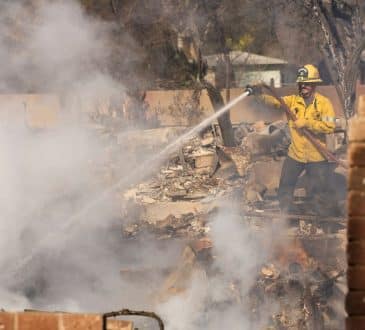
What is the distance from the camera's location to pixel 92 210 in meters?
8.84

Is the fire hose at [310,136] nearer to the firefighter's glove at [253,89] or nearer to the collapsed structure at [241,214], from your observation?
the firefighter's glove at [253,89]

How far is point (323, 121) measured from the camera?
26.6ft

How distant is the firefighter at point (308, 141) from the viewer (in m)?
8.13

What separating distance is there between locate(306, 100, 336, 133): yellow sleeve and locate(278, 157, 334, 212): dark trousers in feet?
1.44

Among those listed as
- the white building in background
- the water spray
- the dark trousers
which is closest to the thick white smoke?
the water spray

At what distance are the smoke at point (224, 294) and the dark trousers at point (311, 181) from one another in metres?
1.54

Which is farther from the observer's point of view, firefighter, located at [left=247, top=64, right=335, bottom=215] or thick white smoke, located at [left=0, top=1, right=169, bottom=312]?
firefighter, located at [left=247, top=64, right=335, bottom=215]

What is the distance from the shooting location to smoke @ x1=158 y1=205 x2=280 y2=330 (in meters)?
5.98

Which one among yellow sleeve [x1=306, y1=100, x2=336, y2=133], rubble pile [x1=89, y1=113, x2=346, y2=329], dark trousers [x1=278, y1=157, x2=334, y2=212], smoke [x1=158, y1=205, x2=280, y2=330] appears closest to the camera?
smoke [x1=158, y1=205, x2=280, y2=330]

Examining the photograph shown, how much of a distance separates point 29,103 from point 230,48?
11.2m

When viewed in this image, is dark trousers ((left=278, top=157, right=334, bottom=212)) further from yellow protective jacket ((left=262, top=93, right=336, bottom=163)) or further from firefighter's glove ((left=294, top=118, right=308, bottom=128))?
firefighter's glove ((left=294, top=118, right=308, bottom=128))

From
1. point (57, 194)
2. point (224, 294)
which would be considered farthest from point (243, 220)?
point (224, 294)

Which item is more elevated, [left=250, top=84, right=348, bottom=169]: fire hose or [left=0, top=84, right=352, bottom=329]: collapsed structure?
[left=250, top=84, right=348, bottom=169]: fire hose

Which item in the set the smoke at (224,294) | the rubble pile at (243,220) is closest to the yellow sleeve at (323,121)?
the rubble pile at (243,220)
